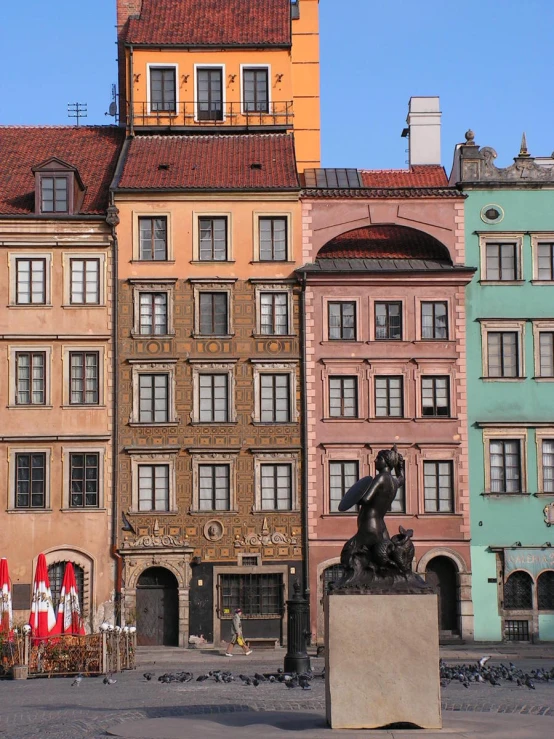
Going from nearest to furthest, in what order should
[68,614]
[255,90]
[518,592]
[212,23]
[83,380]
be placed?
1. [68,614]
2. [518,592]
3. [83,380]
4. [255,90]
5. [212,23]

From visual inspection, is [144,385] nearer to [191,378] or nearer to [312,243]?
[191,378]

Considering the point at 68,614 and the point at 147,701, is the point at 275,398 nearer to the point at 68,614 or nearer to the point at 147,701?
the point at 68,614

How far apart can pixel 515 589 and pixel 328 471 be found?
6992 millimetres

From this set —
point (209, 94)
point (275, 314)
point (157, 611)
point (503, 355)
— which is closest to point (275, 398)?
point (275, 314)

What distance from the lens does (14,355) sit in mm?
45594

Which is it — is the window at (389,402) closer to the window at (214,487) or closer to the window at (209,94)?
the window at (214,487)

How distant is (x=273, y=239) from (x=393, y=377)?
599 cm

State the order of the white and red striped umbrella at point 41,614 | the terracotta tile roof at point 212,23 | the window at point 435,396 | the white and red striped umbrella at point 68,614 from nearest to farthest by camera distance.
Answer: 1. the white and red striped umbrella at point 41,614
2. the white and red striped umbrella at point 68,614
3. the window at point 435,396
4. the terracotta tile roof at point 212,23

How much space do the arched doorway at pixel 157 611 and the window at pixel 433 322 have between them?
11.3 meters

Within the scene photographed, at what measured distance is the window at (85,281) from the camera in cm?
4616

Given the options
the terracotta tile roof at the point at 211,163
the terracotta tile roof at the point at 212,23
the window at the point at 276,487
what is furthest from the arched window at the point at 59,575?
the terracotta tile roof at the point at 212,23

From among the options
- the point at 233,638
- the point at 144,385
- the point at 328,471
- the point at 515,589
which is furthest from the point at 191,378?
the point at 515,589

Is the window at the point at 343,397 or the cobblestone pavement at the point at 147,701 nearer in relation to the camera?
the cobblestone pavement at the point at 147,701

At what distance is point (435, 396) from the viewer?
46.1 meters
